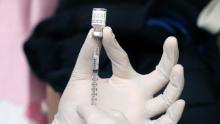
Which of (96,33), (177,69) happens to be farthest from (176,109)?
(96,33)

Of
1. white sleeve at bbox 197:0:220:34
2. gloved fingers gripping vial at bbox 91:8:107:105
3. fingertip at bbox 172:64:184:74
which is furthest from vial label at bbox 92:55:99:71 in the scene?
white sleeve at bbox 197:0:220:34

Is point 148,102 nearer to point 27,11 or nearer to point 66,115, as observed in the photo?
point 66,115

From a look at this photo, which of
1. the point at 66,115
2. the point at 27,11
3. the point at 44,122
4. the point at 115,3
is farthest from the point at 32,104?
the point at 66,115

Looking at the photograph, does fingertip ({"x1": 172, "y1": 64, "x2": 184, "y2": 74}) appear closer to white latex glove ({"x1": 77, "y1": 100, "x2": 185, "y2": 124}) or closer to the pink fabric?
white latex glove ({"x1": 77, "y1": 100, "x2": 185, "y2": 124})

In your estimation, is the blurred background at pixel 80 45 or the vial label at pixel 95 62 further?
the blurred background at pixel 80 45

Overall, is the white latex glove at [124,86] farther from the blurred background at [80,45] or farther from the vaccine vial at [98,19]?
the blurred background at [80,45]

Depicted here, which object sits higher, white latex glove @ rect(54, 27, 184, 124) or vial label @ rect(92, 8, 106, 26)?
vial label @ rect(92, 8, 106, 26)

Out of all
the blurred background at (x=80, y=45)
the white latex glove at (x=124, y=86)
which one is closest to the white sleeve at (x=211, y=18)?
the blurred background at (x=80, y=45)

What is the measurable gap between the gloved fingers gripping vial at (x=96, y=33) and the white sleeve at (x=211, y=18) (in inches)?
15.3

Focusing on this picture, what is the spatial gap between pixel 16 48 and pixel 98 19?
539 millimetres

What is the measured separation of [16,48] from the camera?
3.64 feet

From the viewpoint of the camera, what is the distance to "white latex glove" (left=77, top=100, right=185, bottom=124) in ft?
2.03

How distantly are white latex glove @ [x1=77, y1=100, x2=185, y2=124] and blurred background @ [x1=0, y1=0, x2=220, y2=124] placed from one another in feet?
0.59

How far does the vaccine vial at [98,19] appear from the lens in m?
0.62
